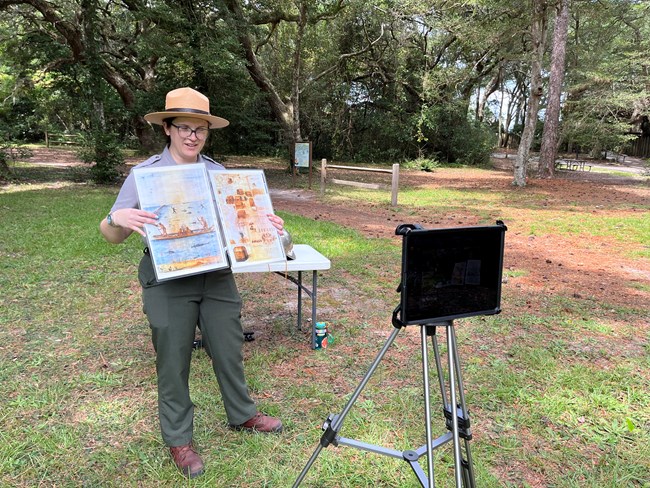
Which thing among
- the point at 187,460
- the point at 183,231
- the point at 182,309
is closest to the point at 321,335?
the point at 187,460

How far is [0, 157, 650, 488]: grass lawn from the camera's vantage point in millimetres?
2246

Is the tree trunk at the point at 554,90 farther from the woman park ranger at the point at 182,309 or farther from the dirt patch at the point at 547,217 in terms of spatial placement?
the woman park ranger at the point at 182,309

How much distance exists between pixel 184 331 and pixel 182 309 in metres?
0.11

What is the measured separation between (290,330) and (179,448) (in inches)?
67.3

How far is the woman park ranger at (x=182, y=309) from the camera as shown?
2025mm

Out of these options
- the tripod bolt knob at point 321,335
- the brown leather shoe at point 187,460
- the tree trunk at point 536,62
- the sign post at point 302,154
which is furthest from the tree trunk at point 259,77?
the brown leather shoe at point 187,460

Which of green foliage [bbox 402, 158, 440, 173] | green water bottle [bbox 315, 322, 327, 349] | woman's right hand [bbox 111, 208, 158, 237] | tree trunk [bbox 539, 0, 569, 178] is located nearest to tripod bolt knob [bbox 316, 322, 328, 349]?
green water bottle [bbox 315, 322, 327, 349]

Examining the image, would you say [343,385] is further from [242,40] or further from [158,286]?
[242,40]

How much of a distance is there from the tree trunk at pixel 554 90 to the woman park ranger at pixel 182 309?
551 inches

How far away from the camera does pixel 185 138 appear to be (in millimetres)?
2064

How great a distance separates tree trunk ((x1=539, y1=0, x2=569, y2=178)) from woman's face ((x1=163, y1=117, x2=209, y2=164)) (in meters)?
13.9

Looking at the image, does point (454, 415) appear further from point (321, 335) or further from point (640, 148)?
point (640, 148)

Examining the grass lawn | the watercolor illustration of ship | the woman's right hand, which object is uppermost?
the woman's right hand

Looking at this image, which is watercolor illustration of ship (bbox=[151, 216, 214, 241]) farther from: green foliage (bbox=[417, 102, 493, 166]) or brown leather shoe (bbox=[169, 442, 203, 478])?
green foliage (bbox=[417, 102, 493, 166])
